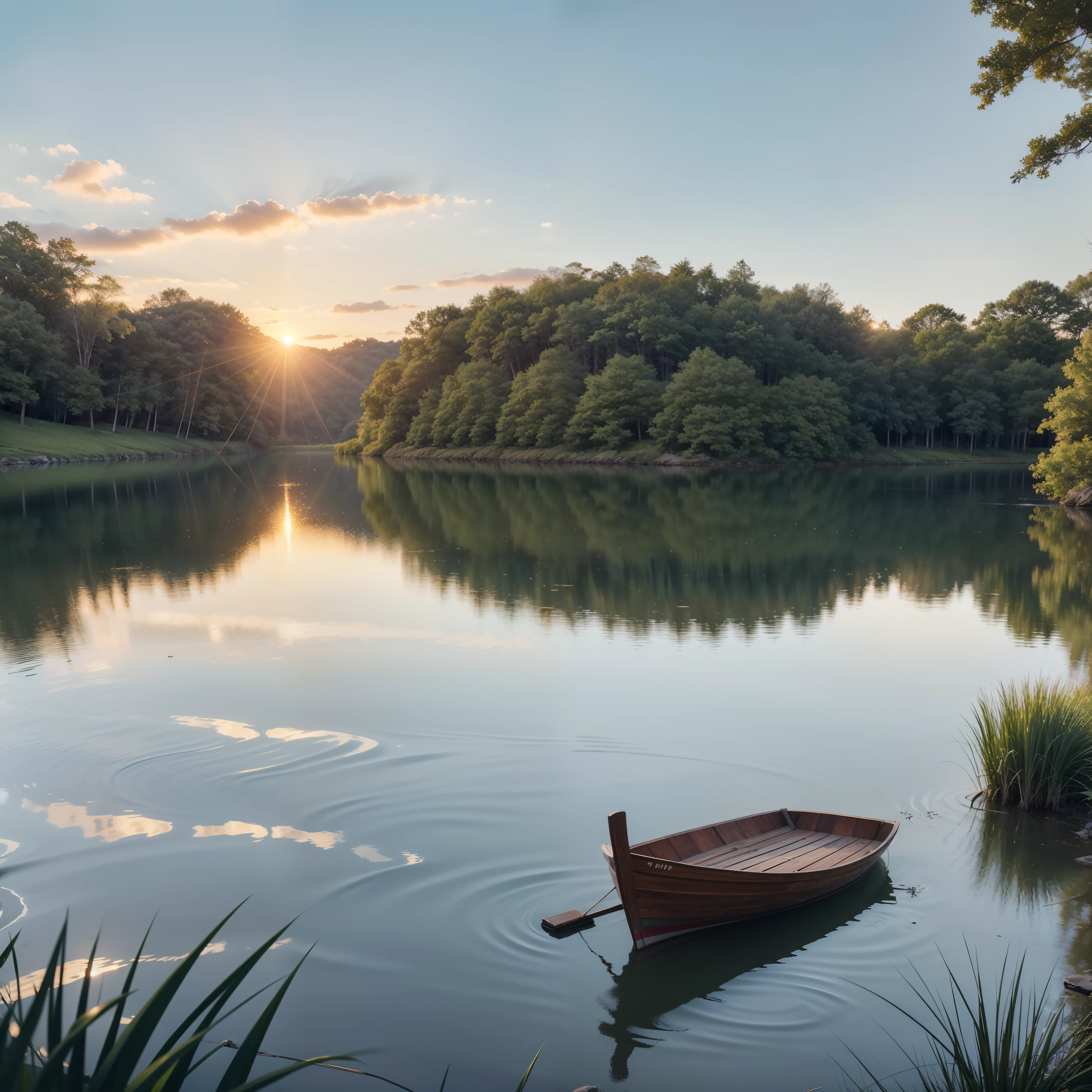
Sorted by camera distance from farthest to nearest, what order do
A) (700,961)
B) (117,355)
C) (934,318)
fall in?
(934,318)
(117,355)
(700,961)

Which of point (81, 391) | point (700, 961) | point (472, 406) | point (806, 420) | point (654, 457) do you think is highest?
point (81, 391)

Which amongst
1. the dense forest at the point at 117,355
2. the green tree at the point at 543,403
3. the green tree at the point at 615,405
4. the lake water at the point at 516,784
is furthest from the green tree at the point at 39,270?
the lake water at the point at 516,784

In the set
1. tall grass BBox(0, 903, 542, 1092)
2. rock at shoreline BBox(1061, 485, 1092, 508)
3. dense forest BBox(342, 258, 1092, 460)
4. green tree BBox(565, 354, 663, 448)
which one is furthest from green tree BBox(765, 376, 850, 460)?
tall grass BBox(0, 903, 542, 1092)

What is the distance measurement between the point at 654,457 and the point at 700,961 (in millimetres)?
71047

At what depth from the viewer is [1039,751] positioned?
875cm

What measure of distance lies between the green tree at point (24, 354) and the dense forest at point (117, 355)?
105 mm

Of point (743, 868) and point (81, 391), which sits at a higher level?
point (81, 391)

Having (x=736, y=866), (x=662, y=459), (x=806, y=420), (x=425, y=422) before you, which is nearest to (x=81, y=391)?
(x=425, y=422)

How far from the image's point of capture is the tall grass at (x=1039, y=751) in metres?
8.71

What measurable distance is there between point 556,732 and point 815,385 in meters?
76.8

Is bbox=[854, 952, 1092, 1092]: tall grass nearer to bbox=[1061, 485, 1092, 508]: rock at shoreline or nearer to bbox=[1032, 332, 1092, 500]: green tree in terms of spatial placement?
bbox=[1032, 332, 1092, 500]: green tree

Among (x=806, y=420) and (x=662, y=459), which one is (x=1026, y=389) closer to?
(x=806, y=420)

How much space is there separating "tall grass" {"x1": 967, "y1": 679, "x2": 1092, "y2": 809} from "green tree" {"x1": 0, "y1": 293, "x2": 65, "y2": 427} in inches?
3278

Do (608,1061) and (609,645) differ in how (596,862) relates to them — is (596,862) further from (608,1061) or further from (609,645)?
(609,645)
